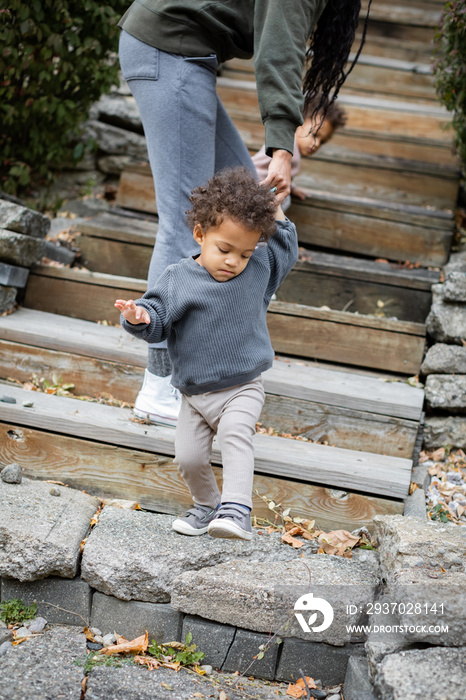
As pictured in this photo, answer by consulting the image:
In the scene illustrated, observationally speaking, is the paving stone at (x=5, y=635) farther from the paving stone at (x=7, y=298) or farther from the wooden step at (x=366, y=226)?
the wooden step at (x=366, y=226)

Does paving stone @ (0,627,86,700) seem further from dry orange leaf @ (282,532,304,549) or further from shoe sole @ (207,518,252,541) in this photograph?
dry orange leaf @ (282,532,304,549)

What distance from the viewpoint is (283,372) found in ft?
9.23

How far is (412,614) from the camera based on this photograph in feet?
5.27

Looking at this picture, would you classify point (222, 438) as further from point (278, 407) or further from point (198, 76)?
point (198, 76)

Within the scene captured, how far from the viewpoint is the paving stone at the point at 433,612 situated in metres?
1.59

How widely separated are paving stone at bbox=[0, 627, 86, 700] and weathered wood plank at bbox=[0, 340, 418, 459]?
108 cm

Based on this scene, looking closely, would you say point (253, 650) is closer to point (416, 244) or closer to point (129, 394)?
point (129, 394)

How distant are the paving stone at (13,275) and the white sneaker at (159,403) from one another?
3.41 ft

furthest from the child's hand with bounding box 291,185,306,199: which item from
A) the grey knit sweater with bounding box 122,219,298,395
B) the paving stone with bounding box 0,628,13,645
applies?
the paving stone with bounding box 0,628,13,645

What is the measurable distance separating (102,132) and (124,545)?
10.2 ft

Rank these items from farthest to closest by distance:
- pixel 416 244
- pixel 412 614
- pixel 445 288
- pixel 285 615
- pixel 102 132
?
pixel 102 132 < pixel 416 244 < pixel 445 288 < pixel 285 615 < pixel 412 614

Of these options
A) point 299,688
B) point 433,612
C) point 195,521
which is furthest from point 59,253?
point 433,612

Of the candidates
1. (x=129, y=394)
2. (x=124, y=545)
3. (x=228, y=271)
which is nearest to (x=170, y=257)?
(x=228, y=271)

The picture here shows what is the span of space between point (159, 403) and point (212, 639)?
859 mm
